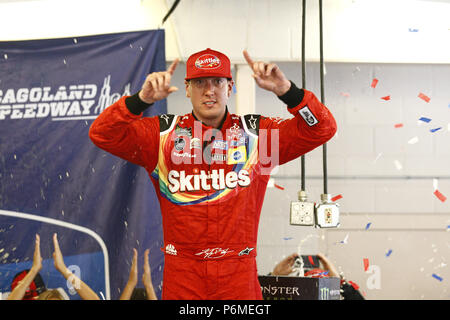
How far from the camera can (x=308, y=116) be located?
A: 60.3 inches

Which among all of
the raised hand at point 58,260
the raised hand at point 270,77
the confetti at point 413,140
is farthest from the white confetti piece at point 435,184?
the raised hand at point 58,260

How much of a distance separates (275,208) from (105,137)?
1.60 metres

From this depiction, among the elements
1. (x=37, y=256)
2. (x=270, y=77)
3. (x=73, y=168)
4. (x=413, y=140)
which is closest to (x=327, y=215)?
(x=270, y=77)

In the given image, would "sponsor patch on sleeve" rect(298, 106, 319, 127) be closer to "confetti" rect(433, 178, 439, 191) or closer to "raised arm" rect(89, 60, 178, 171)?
"raised arm" rect(89, 60, 178, 171)

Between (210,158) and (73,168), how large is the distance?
51.3 inches

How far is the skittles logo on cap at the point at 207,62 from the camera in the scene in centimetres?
167

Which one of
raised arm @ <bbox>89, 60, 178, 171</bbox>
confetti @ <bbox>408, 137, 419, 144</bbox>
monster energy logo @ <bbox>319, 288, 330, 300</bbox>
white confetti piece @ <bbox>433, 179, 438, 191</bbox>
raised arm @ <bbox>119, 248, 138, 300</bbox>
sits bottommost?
raised arm @ <bbox>119, 248, 138, 300</bbox>

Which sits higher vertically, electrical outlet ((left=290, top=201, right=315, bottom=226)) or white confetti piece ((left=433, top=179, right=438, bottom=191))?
white confetti piece ((left=433, top=179, right=438, bottom=191))

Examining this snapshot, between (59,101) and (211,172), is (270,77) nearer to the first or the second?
(211,172)

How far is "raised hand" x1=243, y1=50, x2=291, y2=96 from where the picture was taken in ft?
4.83

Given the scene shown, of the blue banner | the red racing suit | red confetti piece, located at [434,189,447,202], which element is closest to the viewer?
the red racing suit

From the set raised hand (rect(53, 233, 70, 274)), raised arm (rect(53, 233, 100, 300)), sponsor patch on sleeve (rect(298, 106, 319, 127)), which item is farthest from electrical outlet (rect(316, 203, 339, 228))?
raised hand (rect(53, 233, 70, 274))

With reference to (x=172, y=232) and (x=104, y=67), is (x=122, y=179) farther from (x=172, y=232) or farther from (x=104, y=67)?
(x=172, y=232)
